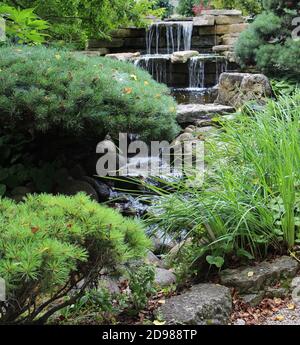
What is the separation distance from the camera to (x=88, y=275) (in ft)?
6.28

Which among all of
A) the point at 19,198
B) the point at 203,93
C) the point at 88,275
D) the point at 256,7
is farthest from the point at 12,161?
the point at 256,7

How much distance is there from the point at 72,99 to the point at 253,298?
195cm

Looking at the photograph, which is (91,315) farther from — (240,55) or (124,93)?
(240,55)

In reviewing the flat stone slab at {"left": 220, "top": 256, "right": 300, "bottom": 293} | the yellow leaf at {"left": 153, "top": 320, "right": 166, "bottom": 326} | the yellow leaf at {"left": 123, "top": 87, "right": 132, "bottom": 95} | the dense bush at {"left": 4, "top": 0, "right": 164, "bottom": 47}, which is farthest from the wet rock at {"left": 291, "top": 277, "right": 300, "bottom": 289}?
the dense bush at {"left": 4, "top": 0, "right": 164, "bottom": 47}

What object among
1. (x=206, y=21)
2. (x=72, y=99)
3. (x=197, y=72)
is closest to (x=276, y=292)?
(x=72, y=99)

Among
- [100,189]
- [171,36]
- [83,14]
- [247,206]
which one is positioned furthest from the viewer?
[171,36]

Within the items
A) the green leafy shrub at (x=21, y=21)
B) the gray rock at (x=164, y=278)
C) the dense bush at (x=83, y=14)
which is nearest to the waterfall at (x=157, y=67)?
the dense bush at (x=83, y=14)

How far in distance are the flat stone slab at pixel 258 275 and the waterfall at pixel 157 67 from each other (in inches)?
311

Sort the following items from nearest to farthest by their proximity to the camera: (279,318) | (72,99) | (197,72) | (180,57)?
(279,318) → (72,99) → (180,57) → (197,72)

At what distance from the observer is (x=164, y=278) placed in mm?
2801

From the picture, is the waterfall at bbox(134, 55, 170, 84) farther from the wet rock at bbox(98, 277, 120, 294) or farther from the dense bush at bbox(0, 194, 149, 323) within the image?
the dense bush at bbox(0, 194, 149, 323)

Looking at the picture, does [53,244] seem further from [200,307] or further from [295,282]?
[295,282]

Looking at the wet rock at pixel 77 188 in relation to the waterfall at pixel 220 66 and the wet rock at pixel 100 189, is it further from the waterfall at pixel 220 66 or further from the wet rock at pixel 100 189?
the waterfall at pixel 220 66

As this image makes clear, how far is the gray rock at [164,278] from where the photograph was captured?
276 cm
